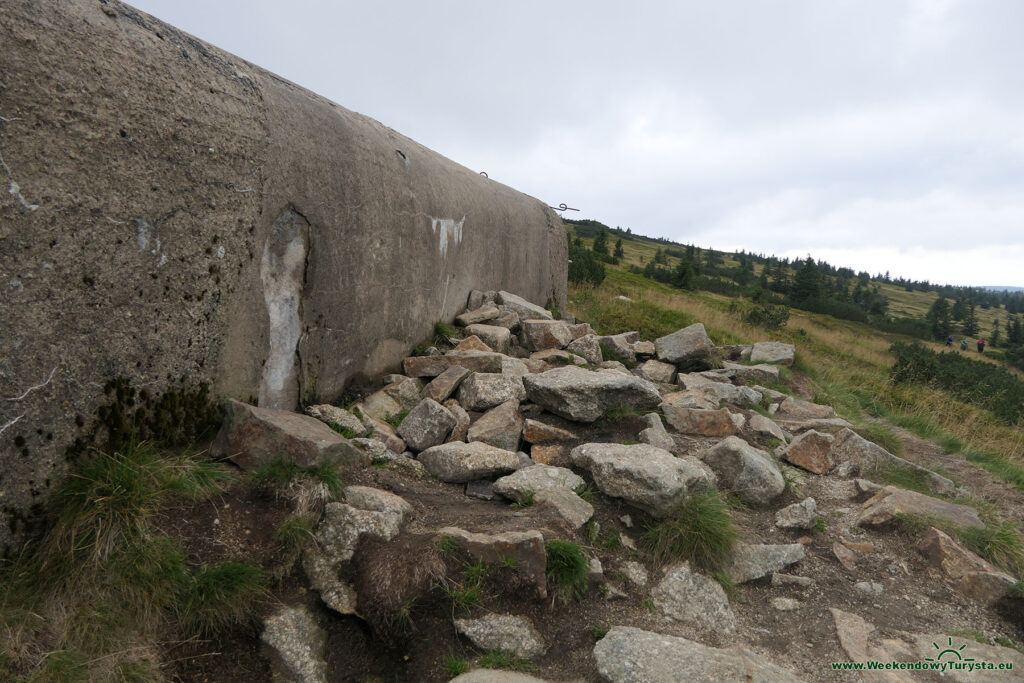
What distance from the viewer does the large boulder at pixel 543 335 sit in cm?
650

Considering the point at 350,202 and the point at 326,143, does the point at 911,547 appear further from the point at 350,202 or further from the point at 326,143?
the point at 326,143

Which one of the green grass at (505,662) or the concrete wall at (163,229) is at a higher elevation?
the concrete wall at (163,229)

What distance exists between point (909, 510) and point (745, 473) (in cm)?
102

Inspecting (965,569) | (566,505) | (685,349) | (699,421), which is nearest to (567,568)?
(566,505)

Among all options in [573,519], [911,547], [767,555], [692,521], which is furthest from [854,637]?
[573,519]

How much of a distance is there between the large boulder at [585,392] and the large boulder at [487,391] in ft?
0.35

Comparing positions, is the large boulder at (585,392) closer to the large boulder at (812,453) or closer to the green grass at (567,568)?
the large boulder at (812,453)

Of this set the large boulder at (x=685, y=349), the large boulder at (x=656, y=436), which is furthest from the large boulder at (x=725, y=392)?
the large boulder at (x=656, y=436)

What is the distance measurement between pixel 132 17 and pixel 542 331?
4.50m

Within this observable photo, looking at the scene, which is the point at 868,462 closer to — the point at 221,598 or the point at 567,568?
the point at 567,568

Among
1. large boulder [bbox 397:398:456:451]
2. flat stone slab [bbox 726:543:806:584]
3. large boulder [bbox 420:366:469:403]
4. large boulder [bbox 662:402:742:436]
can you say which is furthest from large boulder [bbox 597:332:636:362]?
flat stone slab [bbox 726:543:806:584]

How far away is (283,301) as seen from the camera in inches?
146

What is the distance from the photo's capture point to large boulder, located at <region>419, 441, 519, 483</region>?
3.70 meters

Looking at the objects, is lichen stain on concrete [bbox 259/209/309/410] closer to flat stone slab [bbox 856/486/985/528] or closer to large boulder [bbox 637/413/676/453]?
large boulder [bbox 637/413/676/453]
